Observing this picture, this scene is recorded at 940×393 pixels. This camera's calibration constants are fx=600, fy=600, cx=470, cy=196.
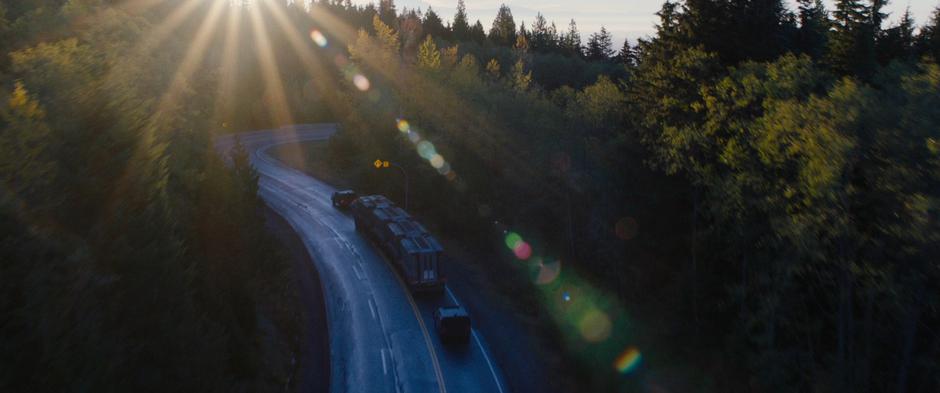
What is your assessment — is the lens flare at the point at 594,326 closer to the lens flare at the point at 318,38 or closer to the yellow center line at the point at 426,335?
the yellow center line at the point at 426,335

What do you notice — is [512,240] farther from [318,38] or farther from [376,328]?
[318,38]

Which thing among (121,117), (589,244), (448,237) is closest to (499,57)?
(448,237)

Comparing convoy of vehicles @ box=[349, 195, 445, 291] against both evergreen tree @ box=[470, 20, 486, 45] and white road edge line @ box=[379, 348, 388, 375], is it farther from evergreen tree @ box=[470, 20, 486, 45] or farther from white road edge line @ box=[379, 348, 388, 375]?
evergreen tree @ box=[470, 20, 486, 45]

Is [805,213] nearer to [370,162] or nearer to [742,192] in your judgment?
[742,192]

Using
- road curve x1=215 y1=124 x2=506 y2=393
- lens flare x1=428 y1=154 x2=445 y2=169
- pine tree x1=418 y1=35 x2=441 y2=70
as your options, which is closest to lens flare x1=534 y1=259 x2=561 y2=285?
road curve x1=215 y1=124 x2=506 y2=393

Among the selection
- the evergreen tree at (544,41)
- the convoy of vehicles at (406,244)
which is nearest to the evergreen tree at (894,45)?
the convoy of vehicles at (406,244)
